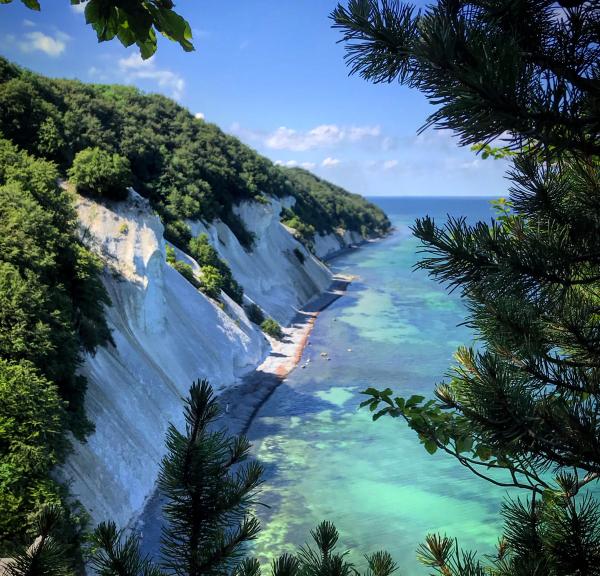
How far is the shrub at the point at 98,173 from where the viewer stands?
26797mm

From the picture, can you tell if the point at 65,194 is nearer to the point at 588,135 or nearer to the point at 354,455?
the point at 354,455

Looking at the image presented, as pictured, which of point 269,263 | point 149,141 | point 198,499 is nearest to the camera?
point 198,499

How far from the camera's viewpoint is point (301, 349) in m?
40.4

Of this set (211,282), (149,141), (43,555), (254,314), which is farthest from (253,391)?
(43,555)

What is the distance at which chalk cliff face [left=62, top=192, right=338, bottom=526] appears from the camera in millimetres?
17781

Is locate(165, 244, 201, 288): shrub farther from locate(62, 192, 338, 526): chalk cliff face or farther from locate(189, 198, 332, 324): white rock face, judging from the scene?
locate(189, 198, 332, 324): white rock face

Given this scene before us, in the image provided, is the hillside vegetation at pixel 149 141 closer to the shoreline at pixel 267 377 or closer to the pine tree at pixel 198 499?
the shoreline at pixel 267 377

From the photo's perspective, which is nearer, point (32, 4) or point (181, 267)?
point (32, 4)

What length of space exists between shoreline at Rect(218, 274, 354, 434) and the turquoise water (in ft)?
2.36

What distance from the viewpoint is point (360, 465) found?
24078 millimetres

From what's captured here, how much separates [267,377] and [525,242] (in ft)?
101

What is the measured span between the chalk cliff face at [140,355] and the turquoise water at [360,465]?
4710 millimetres

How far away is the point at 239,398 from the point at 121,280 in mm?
10056

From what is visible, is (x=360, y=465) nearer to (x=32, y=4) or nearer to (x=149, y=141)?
(x=32, y=4)
